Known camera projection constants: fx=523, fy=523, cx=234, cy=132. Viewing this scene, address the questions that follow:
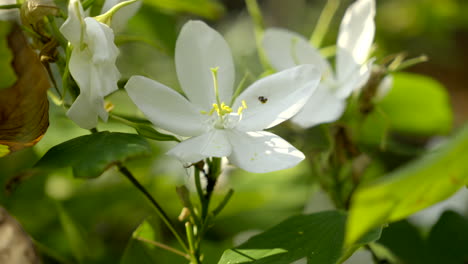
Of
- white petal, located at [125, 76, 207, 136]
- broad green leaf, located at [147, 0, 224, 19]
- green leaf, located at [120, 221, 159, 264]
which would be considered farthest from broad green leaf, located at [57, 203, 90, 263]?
broad green leaf, located at [147, 0, 224, 19]

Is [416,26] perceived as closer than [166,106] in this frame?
No

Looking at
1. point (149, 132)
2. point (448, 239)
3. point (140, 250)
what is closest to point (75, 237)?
point (140, 250)

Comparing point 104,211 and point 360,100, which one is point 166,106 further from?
point 104,211

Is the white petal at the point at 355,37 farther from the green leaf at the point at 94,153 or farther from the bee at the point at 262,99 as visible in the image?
the green leaf at the point at 94,153

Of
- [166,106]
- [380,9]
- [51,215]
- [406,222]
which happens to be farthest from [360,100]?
[380,9]

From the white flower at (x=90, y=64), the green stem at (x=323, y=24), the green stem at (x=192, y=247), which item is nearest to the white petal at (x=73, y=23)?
the white flower at (x=90, y=64)

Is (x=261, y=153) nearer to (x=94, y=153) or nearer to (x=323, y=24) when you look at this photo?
(x=94, y=153)
